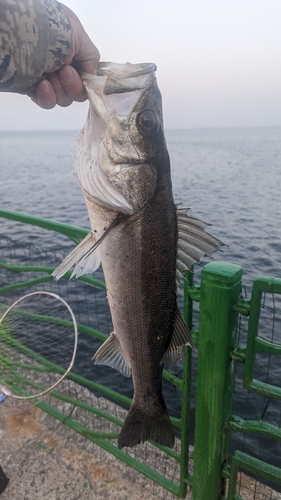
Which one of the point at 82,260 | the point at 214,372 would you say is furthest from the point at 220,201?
the point at 82,260

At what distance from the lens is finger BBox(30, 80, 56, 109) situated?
2117 mm

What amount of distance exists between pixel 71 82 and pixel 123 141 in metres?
0.45

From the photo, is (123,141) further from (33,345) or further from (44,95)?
(33,345)

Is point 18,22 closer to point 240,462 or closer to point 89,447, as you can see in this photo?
point 240,462

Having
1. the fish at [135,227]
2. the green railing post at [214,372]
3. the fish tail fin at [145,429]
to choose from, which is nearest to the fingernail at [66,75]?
the fish at [135,227]

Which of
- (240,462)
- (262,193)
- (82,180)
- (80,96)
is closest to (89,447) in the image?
(240,462)

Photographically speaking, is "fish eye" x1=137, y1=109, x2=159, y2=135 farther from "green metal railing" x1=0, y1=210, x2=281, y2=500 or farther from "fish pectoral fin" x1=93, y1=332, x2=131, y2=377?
"fish pectoral fin" x1=93, y1=332, x2=131, y2=377

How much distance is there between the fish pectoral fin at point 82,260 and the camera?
2.27 metres

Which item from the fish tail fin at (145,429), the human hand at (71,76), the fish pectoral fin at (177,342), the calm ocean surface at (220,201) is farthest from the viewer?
the calm ocean surface at (220,201)

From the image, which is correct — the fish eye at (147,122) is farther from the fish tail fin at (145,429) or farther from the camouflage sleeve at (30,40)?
the fish tail fin at (145,429)

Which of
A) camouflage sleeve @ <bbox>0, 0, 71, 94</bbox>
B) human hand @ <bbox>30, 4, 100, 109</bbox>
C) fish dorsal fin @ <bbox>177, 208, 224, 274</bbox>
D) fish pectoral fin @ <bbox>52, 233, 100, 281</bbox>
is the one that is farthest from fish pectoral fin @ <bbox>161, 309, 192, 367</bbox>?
camouflage sleeve @ <bbox>0, 0, 71, 94</bbox>

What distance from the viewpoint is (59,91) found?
2.17m

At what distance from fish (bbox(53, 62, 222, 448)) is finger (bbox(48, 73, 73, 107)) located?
14 cm

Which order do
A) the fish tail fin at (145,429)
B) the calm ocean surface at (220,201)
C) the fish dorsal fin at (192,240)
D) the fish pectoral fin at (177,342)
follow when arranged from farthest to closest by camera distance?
the calm ocean surface at (220,201), the fish tail fin at (145,429), the fish pectoral fin at (177,342), the fish dorsal fin at (192,240)
